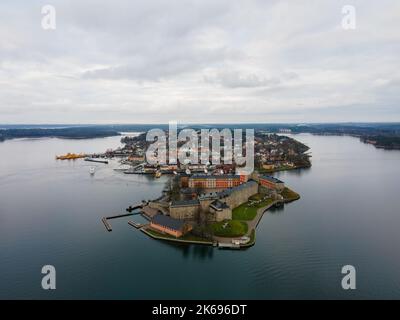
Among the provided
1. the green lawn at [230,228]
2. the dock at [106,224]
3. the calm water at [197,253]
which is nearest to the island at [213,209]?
the green lawn at [230,228]

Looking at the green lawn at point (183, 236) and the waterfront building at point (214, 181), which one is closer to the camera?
the green lawn at point (183, 236)

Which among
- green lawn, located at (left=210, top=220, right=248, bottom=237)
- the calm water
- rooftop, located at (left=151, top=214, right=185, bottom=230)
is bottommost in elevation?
the calm water

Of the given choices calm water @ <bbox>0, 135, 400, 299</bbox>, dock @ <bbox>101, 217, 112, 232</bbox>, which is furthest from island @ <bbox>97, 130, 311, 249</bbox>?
dock @ <bbox>101, 217, 112, 232</bbox>

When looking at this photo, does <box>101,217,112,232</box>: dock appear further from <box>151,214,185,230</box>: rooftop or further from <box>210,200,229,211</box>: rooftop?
<box>210,200,229,211</box>: rooftop

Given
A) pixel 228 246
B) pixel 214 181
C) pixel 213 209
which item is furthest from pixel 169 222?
pixel 214 181

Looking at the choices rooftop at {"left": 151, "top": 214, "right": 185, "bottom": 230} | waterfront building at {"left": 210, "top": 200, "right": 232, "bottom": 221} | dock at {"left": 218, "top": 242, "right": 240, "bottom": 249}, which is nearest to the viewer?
dock at {"left": 218, "top": 242, "right": 240, "bottom": 249}

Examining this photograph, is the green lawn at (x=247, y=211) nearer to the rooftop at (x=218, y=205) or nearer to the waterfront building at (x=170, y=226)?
the rooftop at (x=218, y=205)
